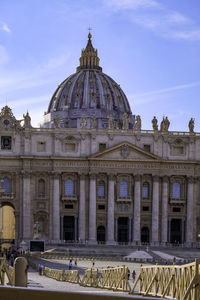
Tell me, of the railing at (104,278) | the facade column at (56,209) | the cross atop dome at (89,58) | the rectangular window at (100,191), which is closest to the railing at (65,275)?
the railing at (104,278)

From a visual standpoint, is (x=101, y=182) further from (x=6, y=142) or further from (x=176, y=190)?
(x=6, y=142)

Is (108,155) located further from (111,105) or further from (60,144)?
(111,105)

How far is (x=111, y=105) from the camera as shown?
369ft

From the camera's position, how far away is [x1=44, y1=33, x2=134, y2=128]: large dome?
10988 centimetres

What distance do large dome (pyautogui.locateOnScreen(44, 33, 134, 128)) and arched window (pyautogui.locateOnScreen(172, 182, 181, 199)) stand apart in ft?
103

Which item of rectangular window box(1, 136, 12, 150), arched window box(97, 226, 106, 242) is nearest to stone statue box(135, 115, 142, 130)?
arched window box(97, 226, 106, 242)

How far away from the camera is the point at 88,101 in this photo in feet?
366

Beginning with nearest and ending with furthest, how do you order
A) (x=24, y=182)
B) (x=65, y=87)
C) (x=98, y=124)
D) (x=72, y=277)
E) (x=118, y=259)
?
(x=72, y=277) → (x=118, y=259) → (x=24, y=182) → (x=98, y=124) → (x=65, y=87)

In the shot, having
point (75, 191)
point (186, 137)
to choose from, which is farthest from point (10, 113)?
point (186, 137)

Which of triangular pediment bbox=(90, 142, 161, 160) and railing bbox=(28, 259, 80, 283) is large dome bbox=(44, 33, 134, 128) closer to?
triangular pediment bbox=(90, 142, 161, 160)

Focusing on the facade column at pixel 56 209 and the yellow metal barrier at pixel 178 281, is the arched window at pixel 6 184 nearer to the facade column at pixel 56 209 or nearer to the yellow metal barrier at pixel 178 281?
the facade column at pixel 56 209

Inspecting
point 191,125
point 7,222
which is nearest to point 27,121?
point 191,125

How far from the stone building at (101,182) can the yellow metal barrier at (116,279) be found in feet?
153

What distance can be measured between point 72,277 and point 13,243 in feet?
152
